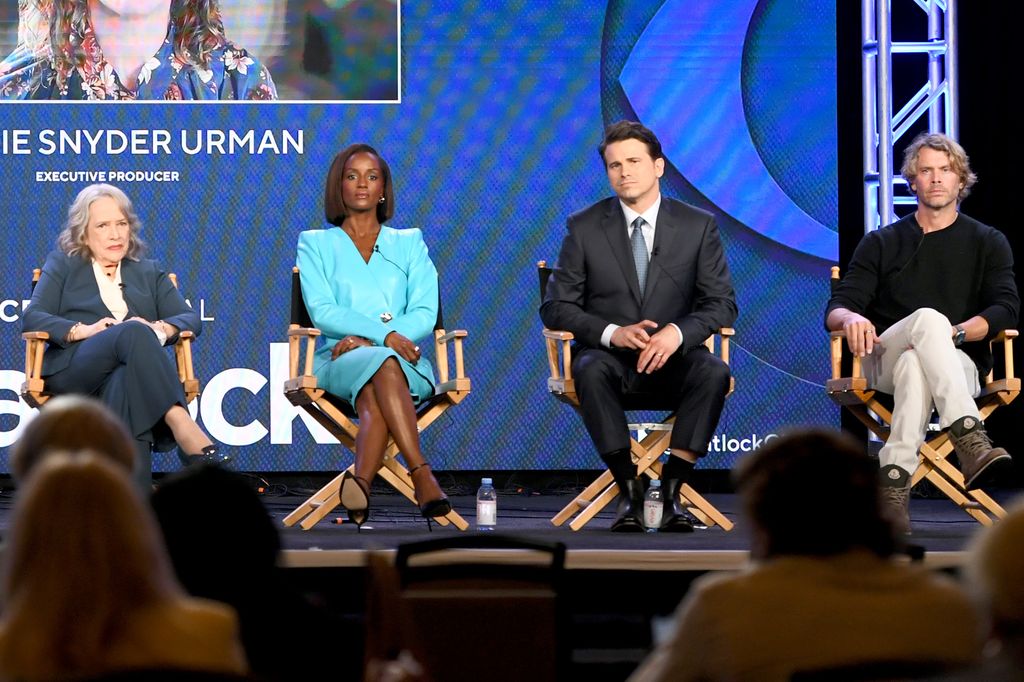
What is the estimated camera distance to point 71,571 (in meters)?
1.37

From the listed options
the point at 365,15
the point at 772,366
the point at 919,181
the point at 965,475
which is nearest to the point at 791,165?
the point at 772,366

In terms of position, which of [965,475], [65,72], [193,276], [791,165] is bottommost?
[965,475]

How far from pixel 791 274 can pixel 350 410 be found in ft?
7.60

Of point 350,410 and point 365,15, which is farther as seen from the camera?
point 365,15

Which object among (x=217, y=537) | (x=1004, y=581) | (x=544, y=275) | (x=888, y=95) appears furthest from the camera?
(x=888, y=95)

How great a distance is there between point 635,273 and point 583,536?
3.35 ft

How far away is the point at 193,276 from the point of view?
619 centimetres

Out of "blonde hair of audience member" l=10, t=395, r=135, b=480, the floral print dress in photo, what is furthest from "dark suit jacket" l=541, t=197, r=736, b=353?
"blonde hair of audience member" l=10, t=395, r=135, b=480

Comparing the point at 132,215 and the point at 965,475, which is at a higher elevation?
the point at 132,215

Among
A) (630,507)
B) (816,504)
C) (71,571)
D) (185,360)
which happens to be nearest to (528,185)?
(185,360)

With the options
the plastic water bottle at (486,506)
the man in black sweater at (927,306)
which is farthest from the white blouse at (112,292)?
the man in black sweater at (927,306)

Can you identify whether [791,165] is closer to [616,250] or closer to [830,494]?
[616,250]

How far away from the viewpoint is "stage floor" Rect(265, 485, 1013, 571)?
321 cm

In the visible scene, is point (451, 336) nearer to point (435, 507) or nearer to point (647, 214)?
point (435, 507)
